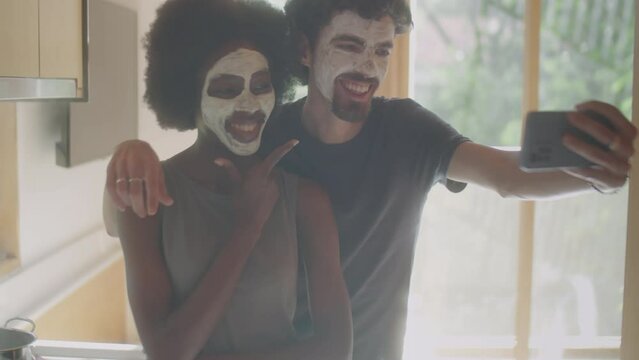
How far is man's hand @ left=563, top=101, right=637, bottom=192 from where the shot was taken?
88 centimetres

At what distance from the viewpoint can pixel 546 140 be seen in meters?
0.87

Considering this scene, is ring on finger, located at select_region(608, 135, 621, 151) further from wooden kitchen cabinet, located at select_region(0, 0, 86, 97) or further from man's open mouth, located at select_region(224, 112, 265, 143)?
wooden kitchen cabinet, located at select_region(0, 0, 86, 97)

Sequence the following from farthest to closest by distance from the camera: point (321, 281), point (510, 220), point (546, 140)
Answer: point (510, 220) → point (321, 281) → point (546, 140)

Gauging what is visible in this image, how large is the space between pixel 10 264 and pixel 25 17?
14.5 inches

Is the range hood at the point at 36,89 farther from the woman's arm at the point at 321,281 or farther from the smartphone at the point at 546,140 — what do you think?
the smartphone at the point at 546,140

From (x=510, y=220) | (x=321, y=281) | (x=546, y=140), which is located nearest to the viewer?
(x=546, y=140)

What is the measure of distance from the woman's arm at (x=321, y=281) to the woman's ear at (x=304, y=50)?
0.15m

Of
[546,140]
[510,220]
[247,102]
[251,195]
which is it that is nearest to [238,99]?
[247,102]

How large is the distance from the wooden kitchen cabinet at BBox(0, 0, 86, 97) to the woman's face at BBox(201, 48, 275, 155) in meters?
0.23

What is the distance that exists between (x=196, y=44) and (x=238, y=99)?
0.27ft

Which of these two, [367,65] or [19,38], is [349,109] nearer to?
[367,65]

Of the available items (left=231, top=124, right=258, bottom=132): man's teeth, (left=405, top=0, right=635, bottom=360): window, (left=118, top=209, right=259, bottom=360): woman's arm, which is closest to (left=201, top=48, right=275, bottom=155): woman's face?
(left=231, top=124, right=258, bottom=132): man's teeth

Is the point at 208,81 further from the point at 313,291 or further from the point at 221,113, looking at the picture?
the point at 313,291

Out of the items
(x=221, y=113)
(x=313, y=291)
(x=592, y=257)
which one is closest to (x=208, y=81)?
(x=221, y=113)
